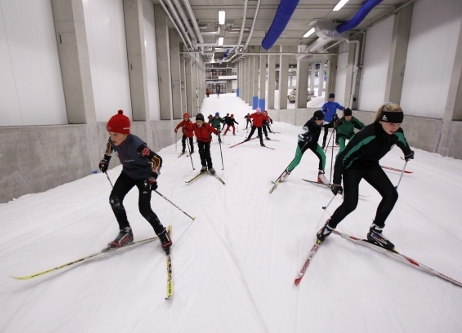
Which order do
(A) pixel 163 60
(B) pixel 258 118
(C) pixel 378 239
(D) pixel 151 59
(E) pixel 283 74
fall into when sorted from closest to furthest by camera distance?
(C) pixel 378 239 < (B) pixel 258 118 < (D) pixel 151 59 < (A) pixel 163 60 < (E) pixel 283 74

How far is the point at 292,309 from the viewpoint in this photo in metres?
2.22

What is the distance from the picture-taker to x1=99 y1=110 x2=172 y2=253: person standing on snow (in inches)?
110

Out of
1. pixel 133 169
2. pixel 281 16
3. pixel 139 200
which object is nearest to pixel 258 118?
pixel 281 16

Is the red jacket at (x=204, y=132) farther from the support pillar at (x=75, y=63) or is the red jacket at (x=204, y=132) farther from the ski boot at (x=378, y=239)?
the ski boot at (x=378, y=239)

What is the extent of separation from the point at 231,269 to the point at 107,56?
7845 millimetres

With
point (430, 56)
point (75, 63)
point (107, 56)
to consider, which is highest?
point (430, 56)

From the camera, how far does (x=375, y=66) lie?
512 inches

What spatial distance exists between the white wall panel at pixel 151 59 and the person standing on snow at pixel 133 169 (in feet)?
29.4

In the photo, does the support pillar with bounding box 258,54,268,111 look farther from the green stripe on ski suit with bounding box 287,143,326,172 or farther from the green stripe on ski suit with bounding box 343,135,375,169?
the green stripe on ski suit with bounding box 343,135,375,169

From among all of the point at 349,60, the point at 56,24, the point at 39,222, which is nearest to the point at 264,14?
the point at 349,60

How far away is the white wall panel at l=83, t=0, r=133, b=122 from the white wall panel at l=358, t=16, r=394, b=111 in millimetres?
11715

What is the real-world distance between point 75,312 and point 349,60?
17.4m

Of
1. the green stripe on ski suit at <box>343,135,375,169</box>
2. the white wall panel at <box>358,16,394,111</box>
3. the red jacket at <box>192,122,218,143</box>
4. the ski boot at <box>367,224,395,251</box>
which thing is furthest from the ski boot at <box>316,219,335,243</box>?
the white wall panel at <box>358,16,394,111</box>

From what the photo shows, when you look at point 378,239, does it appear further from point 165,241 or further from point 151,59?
point 151,59
